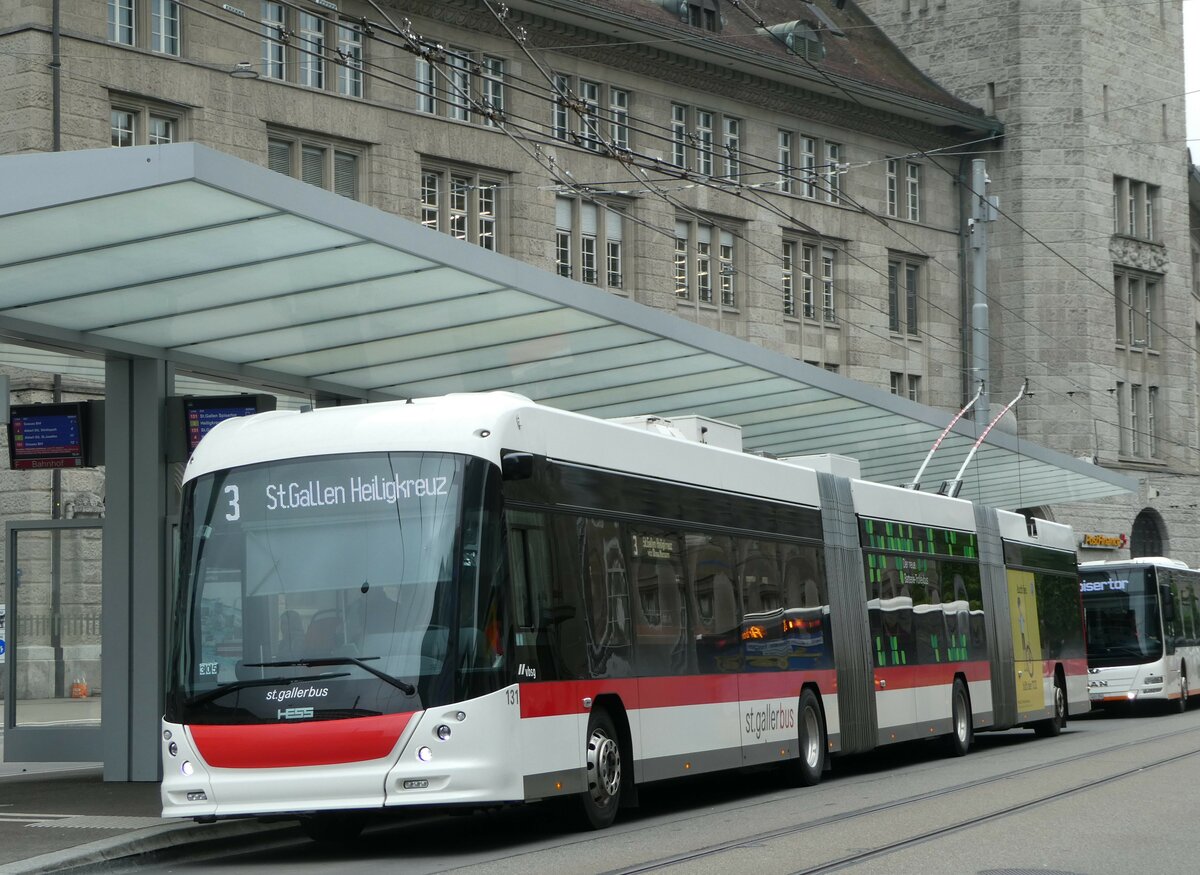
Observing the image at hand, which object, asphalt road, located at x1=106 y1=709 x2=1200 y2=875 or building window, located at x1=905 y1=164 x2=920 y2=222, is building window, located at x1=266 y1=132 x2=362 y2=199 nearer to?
building window, located at x1=905 y1=164 x2=920 y2=222

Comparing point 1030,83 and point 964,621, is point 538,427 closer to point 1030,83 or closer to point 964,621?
point 964,621

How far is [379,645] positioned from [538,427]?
6.30 feet

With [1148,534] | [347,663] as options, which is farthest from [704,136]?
[347,663]

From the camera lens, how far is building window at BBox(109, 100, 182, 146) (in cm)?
3391

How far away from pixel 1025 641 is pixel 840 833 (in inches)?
517

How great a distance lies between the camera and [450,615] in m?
11.4

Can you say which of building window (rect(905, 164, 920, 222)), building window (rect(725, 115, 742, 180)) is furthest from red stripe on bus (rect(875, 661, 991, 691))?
building window (rect(905, 164, 920, 222))

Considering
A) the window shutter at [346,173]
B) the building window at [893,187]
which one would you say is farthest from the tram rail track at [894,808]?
the building window at [893,187]

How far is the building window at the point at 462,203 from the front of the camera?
133 ft

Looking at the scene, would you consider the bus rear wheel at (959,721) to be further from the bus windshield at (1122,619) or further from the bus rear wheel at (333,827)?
the bus windshield at (1122,619)

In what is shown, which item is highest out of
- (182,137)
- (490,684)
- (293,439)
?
(182,137)

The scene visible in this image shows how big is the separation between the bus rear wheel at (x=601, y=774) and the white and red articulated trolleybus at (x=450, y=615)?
0.02 m

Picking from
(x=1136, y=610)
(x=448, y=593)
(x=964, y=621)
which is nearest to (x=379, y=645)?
(x=448, y=593)

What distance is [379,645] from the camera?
1145 centimetres
